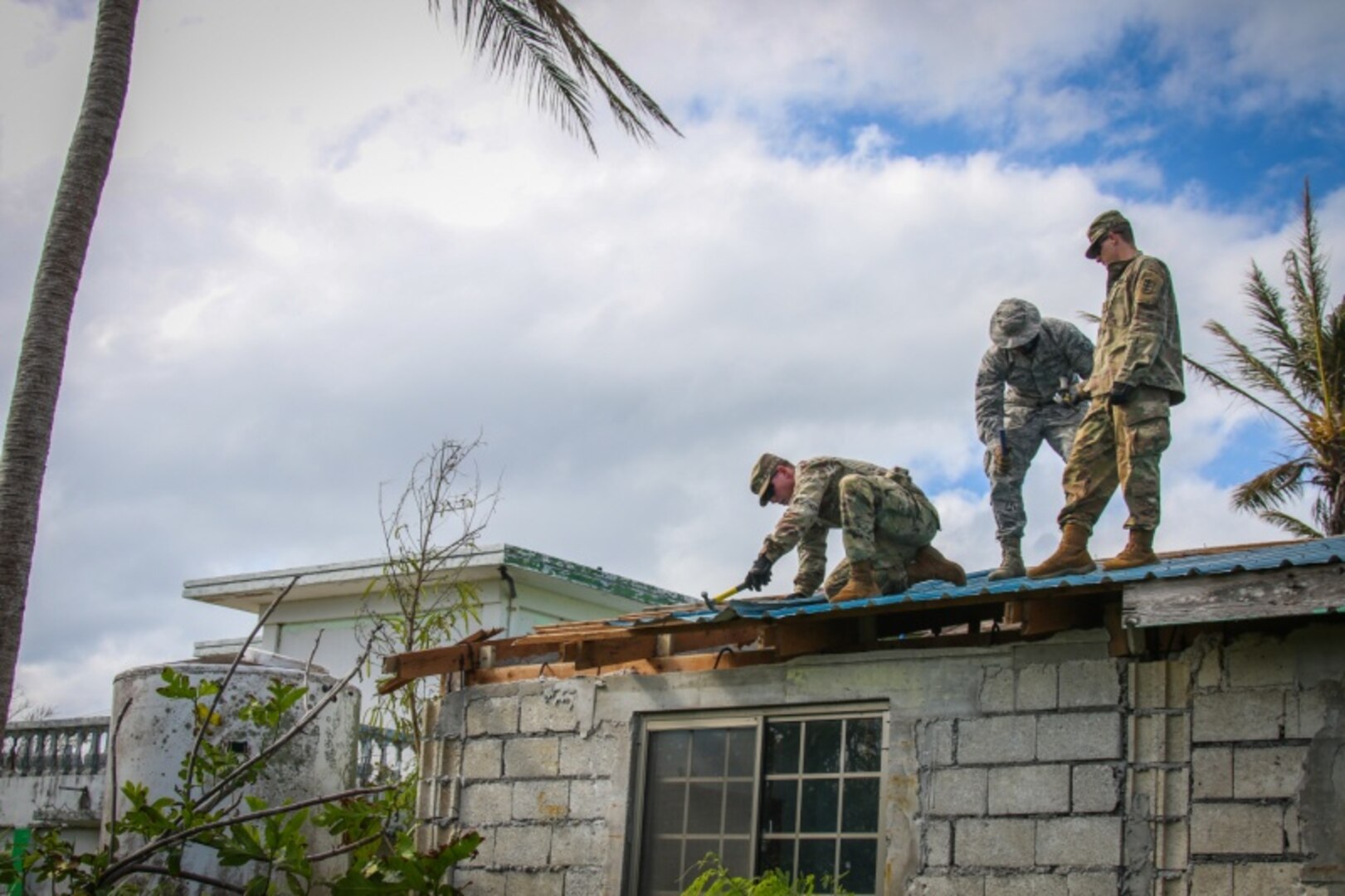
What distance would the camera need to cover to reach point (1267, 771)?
26.7 feet

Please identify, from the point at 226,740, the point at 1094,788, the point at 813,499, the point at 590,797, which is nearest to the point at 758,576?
the point at 813,499

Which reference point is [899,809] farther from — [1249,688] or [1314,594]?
[1314,594]

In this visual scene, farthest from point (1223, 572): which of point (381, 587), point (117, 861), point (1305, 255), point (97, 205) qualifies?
point (1305, 255)

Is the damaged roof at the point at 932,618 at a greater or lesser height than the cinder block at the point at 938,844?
greater

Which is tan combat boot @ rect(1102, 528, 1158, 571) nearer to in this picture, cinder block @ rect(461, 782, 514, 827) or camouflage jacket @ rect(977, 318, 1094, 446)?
camouflage jacket @ rect(977, 318, 1094, 446)

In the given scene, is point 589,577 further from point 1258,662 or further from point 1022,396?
point 1258,662

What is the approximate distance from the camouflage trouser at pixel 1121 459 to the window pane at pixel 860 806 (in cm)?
196

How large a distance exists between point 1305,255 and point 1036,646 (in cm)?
1505

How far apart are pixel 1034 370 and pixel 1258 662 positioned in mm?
3157

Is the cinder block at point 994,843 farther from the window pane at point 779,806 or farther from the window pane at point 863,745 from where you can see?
the window pane at point 779,806

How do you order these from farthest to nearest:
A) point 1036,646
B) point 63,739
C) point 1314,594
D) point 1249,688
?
point 63,739 < point 1036,646 < point 1249,688 < point 1314,594

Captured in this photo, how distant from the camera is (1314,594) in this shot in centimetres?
771

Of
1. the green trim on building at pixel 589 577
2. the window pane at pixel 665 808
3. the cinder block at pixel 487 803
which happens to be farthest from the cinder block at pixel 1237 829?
the green trim on building at pixel 589 577

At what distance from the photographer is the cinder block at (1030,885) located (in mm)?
8547
